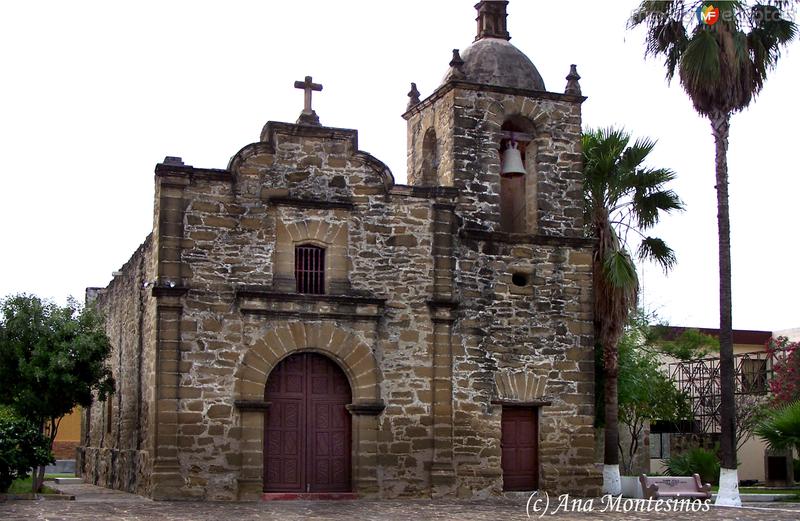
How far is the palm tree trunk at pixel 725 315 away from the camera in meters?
21.2

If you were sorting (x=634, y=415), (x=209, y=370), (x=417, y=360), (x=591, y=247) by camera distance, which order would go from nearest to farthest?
(x=209, y=370)
(x=417, y=360)
(x=591, y=247)
(x=634, y=415)

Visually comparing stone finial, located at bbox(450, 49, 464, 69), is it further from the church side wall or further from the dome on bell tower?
the church side wall

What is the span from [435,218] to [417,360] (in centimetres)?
283

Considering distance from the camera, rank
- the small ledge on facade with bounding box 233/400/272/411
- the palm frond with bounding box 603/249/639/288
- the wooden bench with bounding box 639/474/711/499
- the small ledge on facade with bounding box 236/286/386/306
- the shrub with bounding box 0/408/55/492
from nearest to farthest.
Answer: the shrub with bounding box 0/408/55/492 < the small ledge on facade with bounding box 233/400/272/411 < the small ledge on facade with bounding box 236/286/386/306 < the wooden bench with bounding box 639/474/711/499 < the palm frond with bounding box 603/249/639/288

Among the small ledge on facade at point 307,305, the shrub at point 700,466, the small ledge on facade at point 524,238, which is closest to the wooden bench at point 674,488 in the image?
the small ledge on facade at point 524,238

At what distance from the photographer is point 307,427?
21172mm

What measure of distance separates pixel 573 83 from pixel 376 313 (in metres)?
6.74

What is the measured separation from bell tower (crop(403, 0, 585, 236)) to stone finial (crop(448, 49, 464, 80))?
0.07 feet

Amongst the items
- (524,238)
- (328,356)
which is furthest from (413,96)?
(328,356)

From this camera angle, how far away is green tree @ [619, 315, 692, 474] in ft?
98.5

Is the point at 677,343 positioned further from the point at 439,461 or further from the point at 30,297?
the point at 30,297

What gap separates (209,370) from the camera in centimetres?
2042

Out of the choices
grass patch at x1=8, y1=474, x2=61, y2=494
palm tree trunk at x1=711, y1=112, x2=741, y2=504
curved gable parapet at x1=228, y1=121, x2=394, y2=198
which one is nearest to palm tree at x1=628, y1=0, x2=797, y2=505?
palm tree trunk at x1=711, y1=112, x2=741, y2=504

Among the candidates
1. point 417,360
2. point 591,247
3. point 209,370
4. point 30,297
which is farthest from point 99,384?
point 591,247
